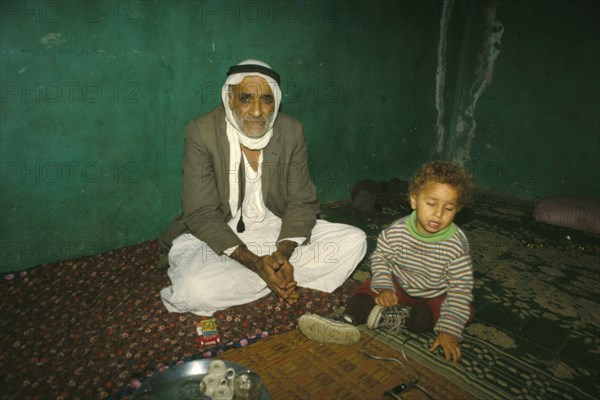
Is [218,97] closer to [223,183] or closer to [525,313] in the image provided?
[223,183]

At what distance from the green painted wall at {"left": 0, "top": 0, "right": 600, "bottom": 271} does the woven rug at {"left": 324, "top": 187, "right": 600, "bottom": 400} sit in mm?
1145

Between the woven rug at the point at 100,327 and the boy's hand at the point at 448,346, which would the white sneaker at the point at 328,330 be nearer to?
the woven rug at the point at 100,327

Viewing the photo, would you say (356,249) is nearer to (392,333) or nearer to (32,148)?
(392,333)

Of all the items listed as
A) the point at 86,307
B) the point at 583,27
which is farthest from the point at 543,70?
the point at 86,307

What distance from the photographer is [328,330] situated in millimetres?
2074

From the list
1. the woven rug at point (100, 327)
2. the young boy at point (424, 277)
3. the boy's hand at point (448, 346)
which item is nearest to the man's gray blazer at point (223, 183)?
the woven rug at point (100, 327)

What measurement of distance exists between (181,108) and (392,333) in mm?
2475

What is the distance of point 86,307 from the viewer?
2.50m

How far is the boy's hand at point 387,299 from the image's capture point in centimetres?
224

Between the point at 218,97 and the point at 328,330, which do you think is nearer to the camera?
the point at 328,330

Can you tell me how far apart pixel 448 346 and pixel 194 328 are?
1.47 metres

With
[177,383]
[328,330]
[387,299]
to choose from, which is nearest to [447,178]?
[387,299]

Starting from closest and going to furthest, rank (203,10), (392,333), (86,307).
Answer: (392,333), (86,307), (203,10)

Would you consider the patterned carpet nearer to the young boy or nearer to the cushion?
the young boy
